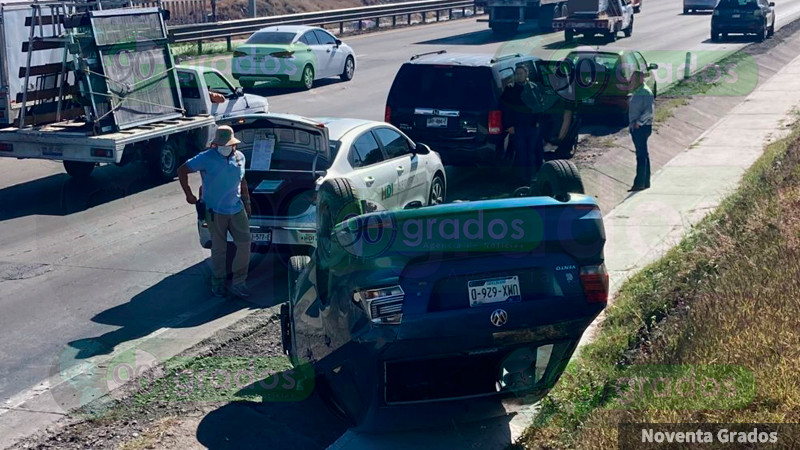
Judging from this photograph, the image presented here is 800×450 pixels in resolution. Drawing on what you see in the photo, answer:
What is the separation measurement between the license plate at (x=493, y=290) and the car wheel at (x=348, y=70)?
2366 cm

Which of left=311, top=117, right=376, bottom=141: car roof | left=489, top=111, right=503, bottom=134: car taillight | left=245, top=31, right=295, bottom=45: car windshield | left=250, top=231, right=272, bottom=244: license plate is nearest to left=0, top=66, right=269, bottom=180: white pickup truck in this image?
left=311, top=117, right=376, bottom=141: car roof

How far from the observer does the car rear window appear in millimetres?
14883

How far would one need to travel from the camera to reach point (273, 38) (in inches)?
1081

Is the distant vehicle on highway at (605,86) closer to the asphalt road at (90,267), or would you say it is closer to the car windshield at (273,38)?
the asphalt road at (90,267)

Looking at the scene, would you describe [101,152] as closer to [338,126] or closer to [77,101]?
[77,101]

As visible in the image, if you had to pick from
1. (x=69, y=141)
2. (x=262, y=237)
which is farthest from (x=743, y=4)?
(x=262, y=237)

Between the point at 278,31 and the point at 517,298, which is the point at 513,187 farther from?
the point at 278,31

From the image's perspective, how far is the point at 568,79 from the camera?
770 inches

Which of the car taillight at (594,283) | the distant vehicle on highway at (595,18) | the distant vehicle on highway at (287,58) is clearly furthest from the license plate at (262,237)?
the distant vehicle on highway at (595,18)

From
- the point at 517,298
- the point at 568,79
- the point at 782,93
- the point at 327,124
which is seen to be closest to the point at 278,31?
the point at 568,79

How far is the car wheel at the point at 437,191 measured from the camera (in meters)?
13.1

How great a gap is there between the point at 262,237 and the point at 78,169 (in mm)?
6760

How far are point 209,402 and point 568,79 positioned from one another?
521 inches

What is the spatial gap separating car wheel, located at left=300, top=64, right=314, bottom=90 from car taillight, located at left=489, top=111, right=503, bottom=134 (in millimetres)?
12796
